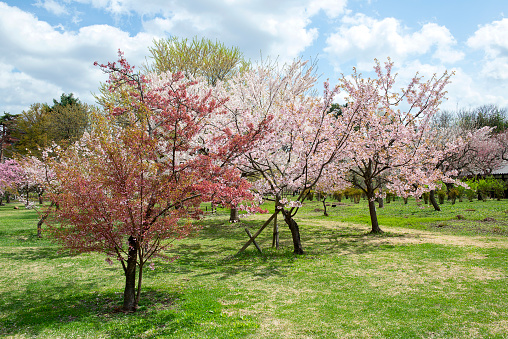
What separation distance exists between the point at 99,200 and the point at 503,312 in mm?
8216

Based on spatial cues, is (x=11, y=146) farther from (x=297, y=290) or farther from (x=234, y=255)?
(x=297, y=290)

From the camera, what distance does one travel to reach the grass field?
5.72m

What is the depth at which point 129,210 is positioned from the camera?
6258 mm

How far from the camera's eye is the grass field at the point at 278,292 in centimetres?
572

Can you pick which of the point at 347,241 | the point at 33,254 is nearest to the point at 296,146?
the point at 347,241

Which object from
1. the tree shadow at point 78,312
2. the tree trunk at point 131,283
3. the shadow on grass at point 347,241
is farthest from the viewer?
the shadow on grass at point 347,241

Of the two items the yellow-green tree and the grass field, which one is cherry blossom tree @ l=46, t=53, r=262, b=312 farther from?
the yellow-green tree

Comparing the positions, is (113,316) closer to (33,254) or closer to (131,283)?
(131,283)

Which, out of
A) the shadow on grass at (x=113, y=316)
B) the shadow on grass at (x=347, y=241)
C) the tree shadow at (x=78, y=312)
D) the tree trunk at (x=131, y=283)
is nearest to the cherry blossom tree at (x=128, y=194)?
the tree trunk at (x=131, y=283)

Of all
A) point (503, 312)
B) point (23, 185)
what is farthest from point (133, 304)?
point (23, 185)

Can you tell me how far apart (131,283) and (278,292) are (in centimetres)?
Result: 346

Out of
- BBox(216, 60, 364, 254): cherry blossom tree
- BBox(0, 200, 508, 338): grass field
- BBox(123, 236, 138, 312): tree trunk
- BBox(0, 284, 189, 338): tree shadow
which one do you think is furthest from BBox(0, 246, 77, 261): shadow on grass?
BBox(216, 60, 364, 254): cherry blossom tree

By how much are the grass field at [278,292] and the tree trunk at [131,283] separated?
0.22 metres

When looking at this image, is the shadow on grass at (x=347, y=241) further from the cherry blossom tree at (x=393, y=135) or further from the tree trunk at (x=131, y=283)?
the tree trunk at (x=131, y=283)
